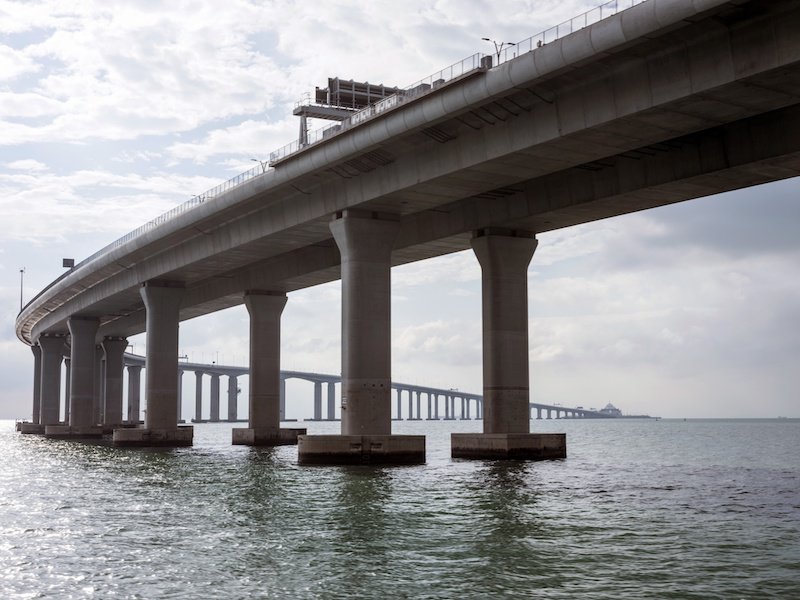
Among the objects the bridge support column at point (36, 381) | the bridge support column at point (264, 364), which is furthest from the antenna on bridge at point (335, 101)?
the bridge support column at point (36, 381)

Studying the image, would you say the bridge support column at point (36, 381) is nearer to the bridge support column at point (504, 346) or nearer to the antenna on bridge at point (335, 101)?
the antenna on bridge at point (335, 101)

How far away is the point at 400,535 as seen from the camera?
2538 centimetres

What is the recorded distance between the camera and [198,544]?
79.3 ft

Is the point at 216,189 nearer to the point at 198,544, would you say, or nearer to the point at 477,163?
the point at 477,163

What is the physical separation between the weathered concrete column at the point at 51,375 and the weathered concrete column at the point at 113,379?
609cm

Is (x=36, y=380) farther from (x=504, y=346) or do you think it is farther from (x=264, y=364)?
(x=504, y=346)

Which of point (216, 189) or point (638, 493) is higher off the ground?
point (216, 189)

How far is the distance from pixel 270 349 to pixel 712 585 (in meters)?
62.5

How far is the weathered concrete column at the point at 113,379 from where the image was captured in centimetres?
13188

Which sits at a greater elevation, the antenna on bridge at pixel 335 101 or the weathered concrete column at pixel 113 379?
the antenna on bridge at pixel 335 101

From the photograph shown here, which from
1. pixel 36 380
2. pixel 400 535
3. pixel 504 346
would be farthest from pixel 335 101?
pixel 36 380

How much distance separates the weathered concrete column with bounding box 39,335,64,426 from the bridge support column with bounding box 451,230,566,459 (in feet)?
299

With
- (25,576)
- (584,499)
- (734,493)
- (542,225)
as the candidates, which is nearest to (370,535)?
(25,576)

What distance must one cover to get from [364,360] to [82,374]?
64.4m
